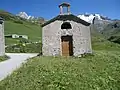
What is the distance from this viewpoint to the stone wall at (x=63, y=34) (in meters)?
25.3

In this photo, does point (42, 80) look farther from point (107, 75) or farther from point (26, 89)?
point (107, 75)

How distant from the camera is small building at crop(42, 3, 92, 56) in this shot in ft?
83.2

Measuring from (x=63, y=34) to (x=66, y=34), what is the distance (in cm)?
34

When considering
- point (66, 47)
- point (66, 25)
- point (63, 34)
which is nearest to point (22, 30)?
point (66, 47)

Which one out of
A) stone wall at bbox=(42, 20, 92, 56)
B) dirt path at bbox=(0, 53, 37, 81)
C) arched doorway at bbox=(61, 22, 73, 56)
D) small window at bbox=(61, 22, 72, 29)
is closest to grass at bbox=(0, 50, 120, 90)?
dirt path at bbox=(0, 53, 37, 81)

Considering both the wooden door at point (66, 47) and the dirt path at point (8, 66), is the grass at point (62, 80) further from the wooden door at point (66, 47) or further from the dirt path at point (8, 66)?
the wooden door at point (66, 47)

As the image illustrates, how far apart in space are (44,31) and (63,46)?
9.05 feet

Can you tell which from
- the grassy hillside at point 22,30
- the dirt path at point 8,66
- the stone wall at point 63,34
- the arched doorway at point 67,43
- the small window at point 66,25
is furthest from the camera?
the grassy hillside at point 22,30

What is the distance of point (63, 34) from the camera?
25.6 m

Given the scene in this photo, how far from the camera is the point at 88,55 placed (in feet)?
82.7

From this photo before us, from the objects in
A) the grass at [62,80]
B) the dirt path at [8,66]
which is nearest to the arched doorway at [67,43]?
the dirt path at [8,66]

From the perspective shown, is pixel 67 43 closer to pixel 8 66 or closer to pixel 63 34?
pixel 63 34

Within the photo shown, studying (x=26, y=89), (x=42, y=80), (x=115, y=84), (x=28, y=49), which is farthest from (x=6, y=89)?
(x=28, y=49)

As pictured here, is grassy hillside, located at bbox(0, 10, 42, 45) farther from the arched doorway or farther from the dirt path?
the dirt path
